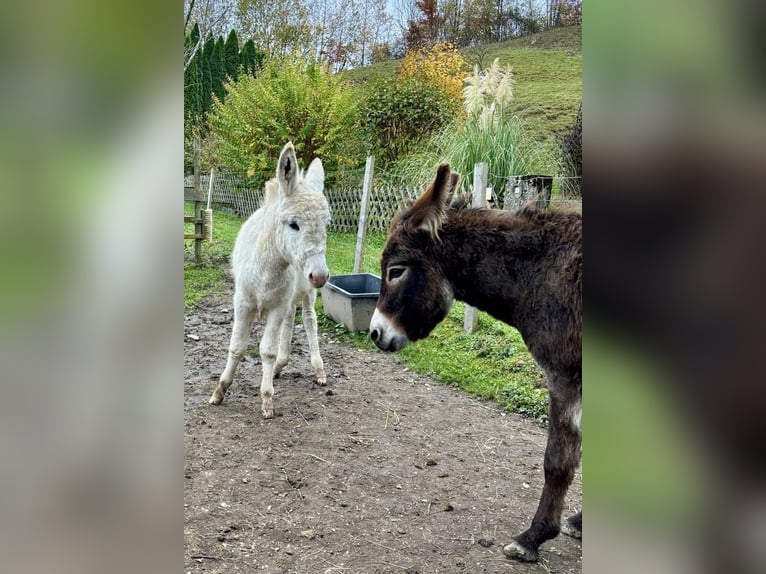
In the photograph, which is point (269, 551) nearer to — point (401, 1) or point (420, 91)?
point (420, 91)

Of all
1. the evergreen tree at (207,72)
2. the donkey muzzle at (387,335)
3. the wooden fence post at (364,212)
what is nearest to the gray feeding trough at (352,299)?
the wooden fence post at (364,212)

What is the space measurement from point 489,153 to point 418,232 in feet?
9.41

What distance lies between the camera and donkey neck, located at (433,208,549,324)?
5.56 ft

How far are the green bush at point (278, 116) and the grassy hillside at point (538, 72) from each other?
270 cm

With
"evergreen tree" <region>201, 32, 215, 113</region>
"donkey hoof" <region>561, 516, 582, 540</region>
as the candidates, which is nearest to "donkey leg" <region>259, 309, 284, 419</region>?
"donkey hoof" <region>561, 516, 582, 540</region>

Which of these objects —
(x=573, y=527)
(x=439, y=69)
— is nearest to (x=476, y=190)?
(x=573, y=527)

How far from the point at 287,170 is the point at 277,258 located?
0.47 m

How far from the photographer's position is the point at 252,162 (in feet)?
13.9

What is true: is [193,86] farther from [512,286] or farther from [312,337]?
[512,286]

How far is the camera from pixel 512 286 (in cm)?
172

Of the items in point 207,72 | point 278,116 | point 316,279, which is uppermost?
point 207,72

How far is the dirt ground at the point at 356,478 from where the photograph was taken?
5.79 ft

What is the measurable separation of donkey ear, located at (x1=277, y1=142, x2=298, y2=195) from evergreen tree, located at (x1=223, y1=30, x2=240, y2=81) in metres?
3.45
